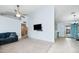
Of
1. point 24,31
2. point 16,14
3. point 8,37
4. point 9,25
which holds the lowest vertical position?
point 8,37

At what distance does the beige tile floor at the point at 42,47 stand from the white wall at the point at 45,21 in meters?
0.11

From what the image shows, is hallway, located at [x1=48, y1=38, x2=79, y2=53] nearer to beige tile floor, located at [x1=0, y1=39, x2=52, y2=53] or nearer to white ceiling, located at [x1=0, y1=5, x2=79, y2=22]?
beige tile floor, located at [x1=0, y1=39, x2=52, y2=53]

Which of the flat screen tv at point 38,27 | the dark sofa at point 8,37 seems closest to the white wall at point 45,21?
the flat screen tv at point 38,27

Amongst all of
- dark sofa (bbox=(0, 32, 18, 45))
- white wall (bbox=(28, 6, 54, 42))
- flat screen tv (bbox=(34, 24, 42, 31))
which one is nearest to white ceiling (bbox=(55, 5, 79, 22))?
white wall (bbox=(28, 6, 54, 42))

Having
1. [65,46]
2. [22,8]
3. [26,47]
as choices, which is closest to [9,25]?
[22,8]

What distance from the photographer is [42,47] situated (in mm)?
1645

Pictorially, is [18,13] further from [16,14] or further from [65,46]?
[65,46]

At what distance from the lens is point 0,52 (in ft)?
5.45

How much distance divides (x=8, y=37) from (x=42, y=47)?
2.19 feet

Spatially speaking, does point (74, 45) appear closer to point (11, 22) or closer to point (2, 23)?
point (11, 22)

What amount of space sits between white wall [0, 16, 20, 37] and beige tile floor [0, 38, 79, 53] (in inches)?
10.1

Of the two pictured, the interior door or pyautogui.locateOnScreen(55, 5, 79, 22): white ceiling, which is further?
the interior door

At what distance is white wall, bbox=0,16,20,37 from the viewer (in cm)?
163
